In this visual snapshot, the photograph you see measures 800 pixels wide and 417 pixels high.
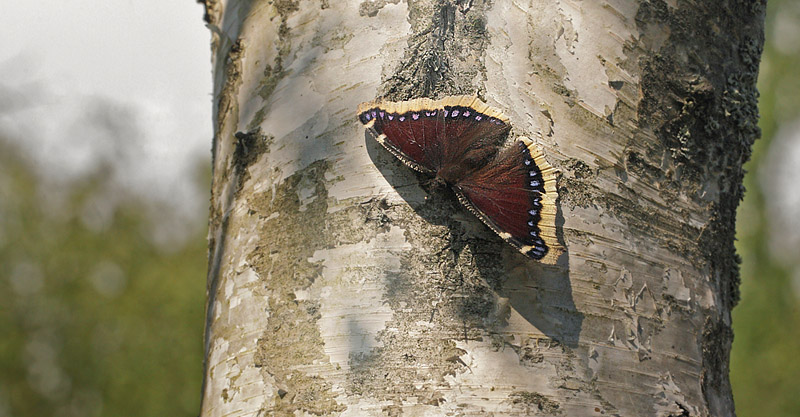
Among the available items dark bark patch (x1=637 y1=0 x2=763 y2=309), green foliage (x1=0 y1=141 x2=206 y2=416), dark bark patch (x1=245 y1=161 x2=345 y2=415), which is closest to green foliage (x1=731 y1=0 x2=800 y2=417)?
green foliage (x1=0 y1=141 x2=206 y2=416)

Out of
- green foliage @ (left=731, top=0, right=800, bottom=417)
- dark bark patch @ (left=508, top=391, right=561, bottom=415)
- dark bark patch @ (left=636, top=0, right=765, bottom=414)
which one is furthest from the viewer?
green foliage @ (left=731, top=0, right=800, bottom=417)

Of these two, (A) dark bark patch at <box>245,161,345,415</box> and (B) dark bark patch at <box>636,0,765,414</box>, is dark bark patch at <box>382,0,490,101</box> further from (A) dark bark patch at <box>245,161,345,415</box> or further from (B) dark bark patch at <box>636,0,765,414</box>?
(B) dark bark patch at <box>636,0,765,414</box>

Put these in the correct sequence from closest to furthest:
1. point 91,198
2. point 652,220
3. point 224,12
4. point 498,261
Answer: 1. point 498,261
2. point 652,220
3. point 224,12
4. point 91,198

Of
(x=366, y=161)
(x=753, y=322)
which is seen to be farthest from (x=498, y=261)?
(x=753, y=322)

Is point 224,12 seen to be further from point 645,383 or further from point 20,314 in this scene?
point 20,314

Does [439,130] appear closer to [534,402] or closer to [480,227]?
[480,227]

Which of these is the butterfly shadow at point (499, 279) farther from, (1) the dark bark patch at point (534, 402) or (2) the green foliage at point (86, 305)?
(2) the green foliage at point (86, 305)

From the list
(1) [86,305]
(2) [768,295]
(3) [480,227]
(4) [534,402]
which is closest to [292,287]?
(3) [480,227]
